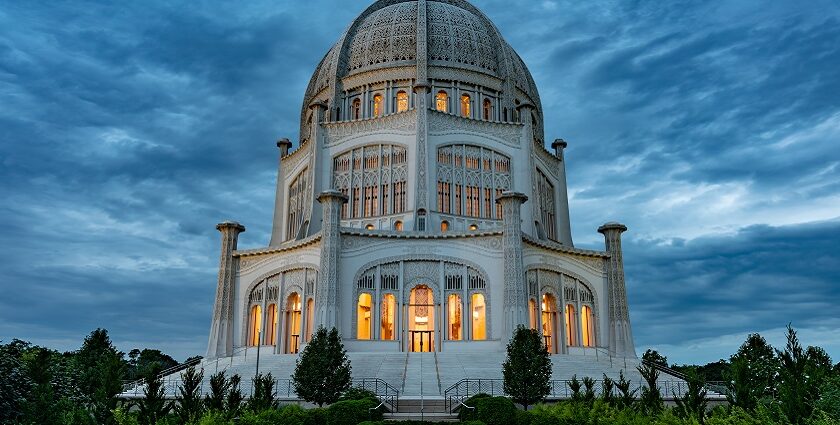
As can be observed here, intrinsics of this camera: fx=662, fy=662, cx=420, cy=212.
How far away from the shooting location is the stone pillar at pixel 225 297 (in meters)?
47.7

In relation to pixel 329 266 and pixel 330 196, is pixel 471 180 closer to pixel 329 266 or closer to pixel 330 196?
pixel 330 196

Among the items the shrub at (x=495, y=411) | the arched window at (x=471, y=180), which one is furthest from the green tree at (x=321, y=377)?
the arched window at (x=471, y=180)

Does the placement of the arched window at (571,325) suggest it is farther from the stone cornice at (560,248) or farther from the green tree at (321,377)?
the green tree at (321,377)

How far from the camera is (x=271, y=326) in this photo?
156 feet

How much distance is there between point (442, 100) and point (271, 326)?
24537 mm

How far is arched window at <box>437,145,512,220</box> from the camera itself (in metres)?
51.7

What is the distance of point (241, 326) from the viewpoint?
4834 centimetres

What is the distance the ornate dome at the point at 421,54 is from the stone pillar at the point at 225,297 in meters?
14.5

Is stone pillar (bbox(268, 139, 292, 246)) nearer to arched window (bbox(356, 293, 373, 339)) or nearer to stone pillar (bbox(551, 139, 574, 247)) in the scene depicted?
arched window (bbox(356, 293, 373, 339))

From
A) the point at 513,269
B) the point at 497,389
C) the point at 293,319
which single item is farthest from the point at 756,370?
the point at 293,319

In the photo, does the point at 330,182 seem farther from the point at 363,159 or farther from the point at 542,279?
the point at 542,279

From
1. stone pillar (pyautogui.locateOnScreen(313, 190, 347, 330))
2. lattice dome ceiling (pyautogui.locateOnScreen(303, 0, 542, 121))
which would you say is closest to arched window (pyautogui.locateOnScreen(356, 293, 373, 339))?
stone pillar (pyautogui.locateOnScreen(313, 190, 347, 330))

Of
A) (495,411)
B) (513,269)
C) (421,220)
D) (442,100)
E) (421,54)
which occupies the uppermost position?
(421,54)

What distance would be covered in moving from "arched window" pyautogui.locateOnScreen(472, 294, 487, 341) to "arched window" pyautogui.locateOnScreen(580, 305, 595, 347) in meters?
9.02
